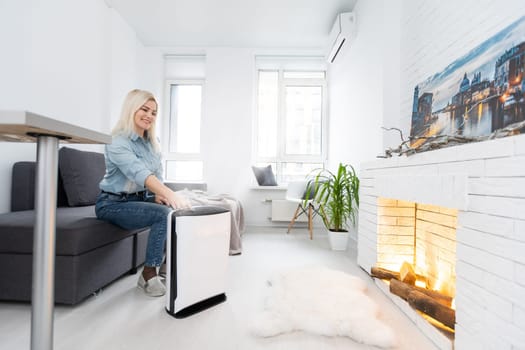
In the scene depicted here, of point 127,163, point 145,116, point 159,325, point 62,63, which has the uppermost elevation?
point 62,63

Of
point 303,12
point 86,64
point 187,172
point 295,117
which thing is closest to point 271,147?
point 295,117

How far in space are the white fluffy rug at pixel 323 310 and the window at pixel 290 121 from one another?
271 centimetres

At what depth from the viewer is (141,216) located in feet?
5.32

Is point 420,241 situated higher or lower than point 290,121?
lower

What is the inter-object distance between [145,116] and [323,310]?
156 centimetres

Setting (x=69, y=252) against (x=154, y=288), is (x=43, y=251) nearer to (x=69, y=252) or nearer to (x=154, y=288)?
(x=69, y=252)

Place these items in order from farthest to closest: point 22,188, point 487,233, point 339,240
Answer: point 339,240 < point 22,188 < point 487,233

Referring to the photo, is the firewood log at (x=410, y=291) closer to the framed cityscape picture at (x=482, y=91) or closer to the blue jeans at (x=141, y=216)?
the framed cityscape picture at (x=482, y=91)

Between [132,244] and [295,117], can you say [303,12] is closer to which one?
[295,117]

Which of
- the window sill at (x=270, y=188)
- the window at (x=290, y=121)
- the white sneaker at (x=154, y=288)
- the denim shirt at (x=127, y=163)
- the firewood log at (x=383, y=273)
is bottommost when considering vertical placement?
the white sneaker at (x=154, y=288)

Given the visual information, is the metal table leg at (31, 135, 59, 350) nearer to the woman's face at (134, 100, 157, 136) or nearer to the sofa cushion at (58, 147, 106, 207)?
the woman's face at (134, 100, 157, 136)

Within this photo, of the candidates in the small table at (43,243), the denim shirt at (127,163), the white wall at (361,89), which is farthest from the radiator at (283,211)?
the small table at (43,243)

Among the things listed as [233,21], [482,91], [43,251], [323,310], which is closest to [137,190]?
[43,251]

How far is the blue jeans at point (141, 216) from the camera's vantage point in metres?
1.61
